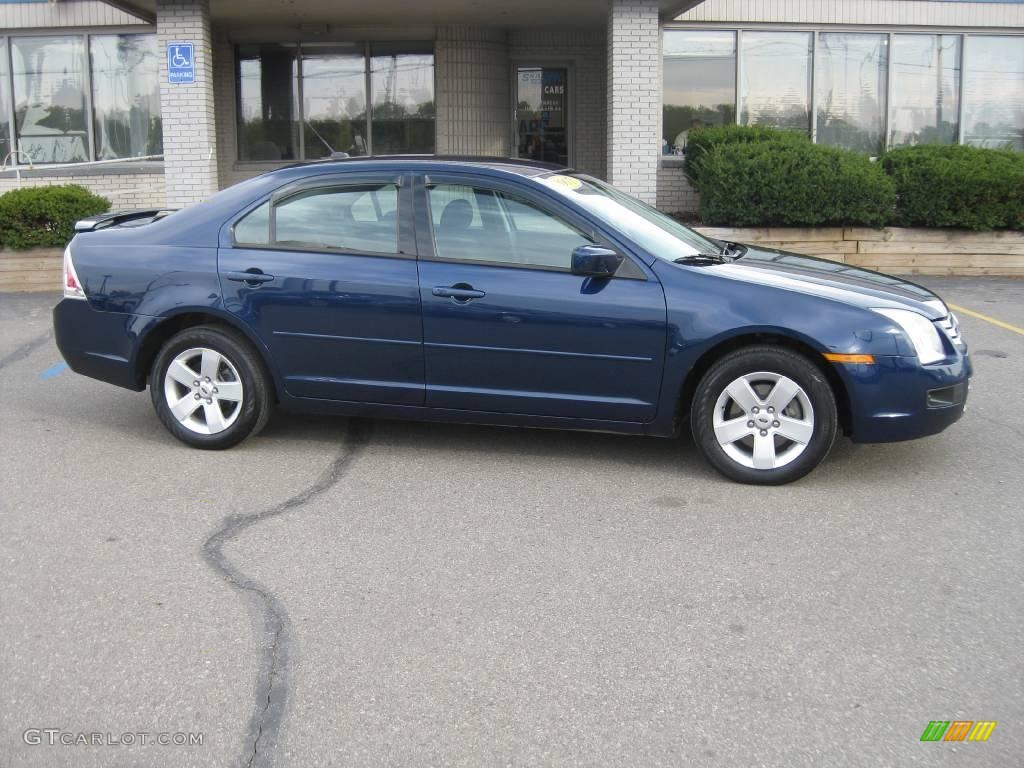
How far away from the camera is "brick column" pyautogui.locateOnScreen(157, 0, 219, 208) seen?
44.7 feet

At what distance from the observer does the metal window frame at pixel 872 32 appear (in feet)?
52.9

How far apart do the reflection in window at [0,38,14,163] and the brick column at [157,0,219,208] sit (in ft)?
13.9

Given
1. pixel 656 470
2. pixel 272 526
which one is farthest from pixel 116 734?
pixel 656 470

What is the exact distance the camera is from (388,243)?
6.18m

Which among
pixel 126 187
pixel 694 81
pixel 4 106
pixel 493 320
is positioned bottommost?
pixel 493 320

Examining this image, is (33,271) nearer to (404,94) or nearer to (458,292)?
(404,94)

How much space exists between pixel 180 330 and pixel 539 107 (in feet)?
37.6

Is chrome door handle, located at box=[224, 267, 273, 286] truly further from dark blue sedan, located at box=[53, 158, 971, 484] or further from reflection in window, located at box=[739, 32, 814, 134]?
reflection in window, located at box=[739, 32, 814, 134]

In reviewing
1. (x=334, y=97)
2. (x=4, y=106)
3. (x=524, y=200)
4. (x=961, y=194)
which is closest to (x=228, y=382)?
(x=524, y=200)

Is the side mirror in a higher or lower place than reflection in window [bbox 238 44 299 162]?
lower

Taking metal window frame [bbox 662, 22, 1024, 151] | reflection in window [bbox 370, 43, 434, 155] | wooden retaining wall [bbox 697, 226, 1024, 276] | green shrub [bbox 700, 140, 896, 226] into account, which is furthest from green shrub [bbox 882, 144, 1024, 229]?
reflection in window [bbox 370, 43, 434, 155]

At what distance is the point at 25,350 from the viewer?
944 centimetres

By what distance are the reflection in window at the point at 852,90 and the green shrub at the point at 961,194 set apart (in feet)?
10.2

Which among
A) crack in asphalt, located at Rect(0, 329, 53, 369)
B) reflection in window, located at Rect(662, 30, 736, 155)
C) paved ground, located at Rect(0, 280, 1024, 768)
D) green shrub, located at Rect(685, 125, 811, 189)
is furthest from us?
reflection in window, located at Rect(662, 30, 736, 155)
